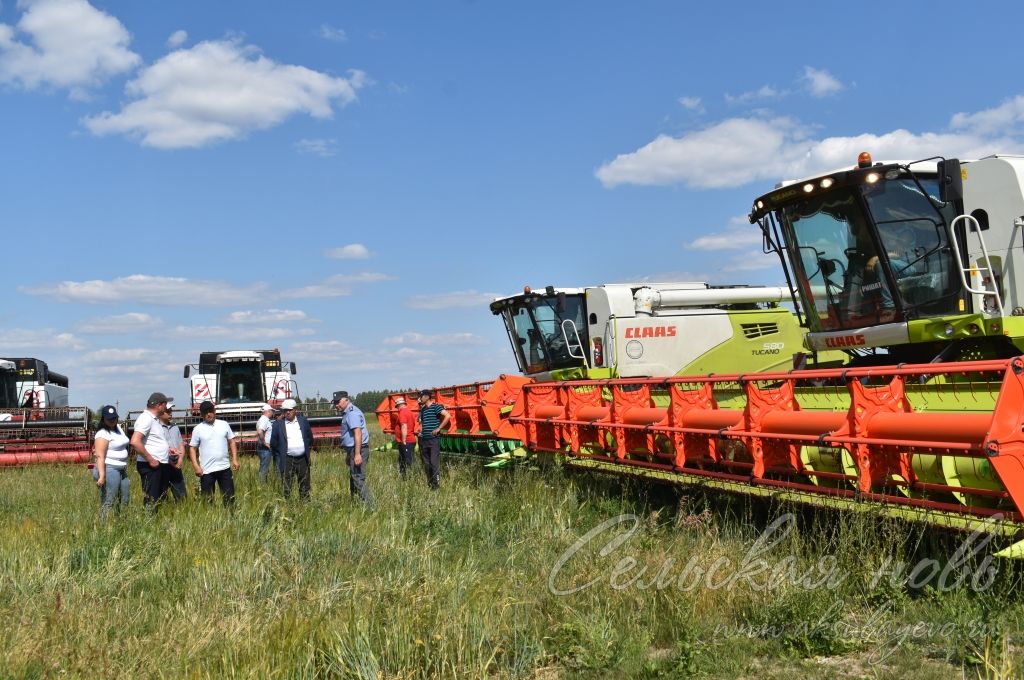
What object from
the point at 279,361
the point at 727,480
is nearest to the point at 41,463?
the point at 279,361

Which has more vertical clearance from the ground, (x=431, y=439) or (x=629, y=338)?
(x=629, y=338)

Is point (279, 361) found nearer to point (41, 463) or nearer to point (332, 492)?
point (41, 463)

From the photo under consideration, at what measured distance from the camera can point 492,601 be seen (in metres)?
5.55

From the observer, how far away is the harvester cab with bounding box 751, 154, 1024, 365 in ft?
28.3

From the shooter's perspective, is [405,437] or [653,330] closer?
[405,437]

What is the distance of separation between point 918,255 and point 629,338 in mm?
6991

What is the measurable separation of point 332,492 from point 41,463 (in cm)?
1127

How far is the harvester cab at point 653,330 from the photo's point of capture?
1588 centimetres

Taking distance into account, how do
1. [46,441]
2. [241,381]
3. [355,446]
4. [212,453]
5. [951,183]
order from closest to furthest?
[951,183], [212,453], [355,446], [46,441], [241,381]

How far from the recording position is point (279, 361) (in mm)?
25344

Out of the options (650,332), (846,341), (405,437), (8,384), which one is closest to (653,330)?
(650,332)

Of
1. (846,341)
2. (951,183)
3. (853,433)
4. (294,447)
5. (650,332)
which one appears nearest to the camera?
(853,433)

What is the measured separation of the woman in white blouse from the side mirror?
8583 mm

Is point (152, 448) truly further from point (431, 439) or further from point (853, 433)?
point (853, 433)
